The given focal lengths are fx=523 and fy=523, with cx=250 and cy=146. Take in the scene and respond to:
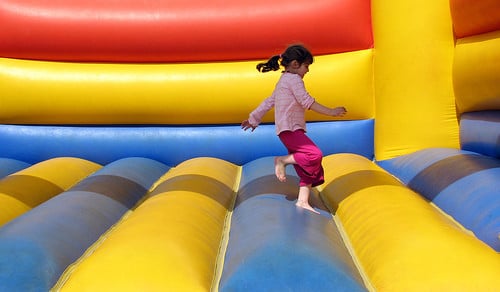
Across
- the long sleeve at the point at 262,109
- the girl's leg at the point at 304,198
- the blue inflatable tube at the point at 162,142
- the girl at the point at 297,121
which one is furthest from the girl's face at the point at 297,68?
the blue inflatable tube at the point at 162,142

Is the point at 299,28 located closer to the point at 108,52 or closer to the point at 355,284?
the point at 108,52

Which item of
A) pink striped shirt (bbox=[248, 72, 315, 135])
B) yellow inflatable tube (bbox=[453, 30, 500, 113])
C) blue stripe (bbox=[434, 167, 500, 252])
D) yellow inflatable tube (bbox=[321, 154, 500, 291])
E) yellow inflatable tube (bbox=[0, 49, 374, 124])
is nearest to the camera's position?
yellow inflatable tube (bbox=[321, 154, 500, 291])

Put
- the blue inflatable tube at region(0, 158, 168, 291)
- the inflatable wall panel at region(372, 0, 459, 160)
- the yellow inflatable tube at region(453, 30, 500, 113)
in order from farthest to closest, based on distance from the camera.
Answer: the inflatable wall panel at region(372, 0, 459, 160), the yellow inflatable tube at region(453, 30, 500, 113), the blue inflatable tube at region(0, 158, 168, 291)

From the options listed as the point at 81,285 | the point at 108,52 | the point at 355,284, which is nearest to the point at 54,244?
the point at 81,285

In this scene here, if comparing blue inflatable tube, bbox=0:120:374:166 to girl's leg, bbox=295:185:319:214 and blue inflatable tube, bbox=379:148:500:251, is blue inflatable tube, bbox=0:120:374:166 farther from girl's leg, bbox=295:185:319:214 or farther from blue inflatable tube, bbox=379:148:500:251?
girl's leg, bbox=295:185:319:214

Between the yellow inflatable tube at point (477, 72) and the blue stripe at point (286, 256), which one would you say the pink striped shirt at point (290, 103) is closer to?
the blue stripe at point (286, 256)

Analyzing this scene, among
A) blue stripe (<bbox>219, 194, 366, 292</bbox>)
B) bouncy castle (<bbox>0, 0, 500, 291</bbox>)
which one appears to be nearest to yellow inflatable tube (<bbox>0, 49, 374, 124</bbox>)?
bouncy castle (<bbox>0, 0, 500, 291</bbox>)

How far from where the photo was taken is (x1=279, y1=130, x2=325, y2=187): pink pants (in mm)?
1662

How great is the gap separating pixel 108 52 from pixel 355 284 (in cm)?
190

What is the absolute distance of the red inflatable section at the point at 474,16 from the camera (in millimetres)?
1954

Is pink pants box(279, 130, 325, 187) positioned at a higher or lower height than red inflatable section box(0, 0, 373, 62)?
lower

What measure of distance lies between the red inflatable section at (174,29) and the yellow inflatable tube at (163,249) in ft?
3.16

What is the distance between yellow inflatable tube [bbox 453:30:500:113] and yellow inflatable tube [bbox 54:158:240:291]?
1.07m

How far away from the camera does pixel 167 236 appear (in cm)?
134
